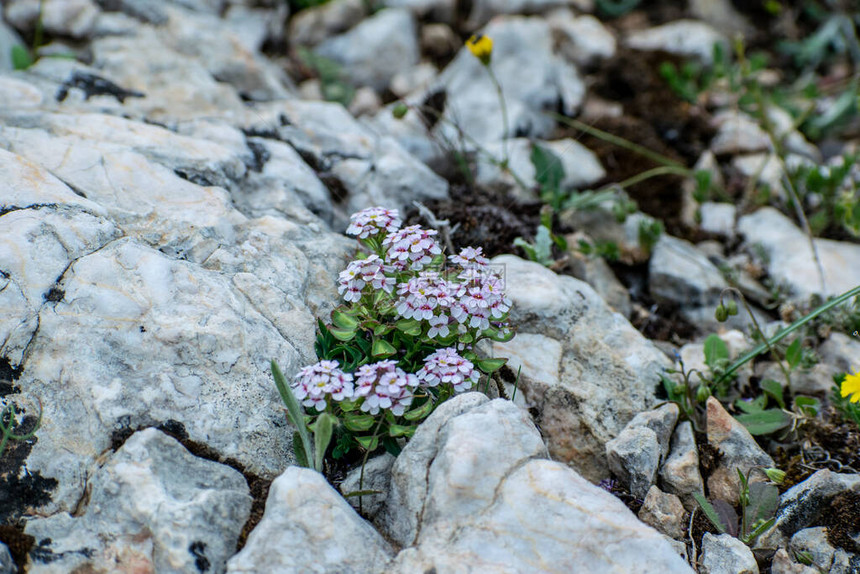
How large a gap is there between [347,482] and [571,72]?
576cm

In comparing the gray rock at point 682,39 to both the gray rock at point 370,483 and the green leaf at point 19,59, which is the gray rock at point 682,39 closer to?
the green leaf at point 19,59

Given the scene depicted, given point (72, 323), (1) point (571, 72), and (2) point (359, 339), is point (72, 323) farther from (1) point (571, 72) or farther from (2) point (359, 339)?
(1) point (571, 72)

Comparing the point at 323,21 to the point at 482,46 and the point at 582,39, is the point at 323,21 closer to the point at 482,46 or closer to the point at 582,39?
the point at 582,39

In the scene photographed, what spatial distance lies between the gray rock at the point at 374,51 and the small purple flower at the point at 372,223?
3992 millimetres

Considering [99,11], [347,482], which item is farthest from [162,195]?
[99,11]

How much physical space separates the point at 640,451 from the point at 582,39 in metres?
5.70

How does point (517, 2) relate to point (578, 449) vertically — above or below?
above

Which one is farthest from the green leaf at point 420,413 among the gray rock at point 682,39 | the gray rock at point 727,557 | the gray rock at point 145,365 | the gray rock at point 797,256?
the gray rock at point 682,39

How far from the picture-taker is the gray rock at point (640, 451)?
3635mm

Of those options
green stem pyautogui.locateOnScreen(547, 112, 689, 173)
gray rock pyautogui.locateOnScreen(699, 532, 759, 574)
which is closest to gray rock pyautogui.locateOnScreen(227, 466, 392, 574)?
gray rock pyautogui.locateOnScreen(699, 532, 759, 574)

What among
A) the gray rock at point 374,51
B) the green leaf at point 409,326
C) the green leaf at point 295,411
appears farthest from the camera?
the gray rock at point 374,51

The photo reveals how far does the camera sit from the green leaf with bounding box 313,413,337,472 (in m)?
3.14

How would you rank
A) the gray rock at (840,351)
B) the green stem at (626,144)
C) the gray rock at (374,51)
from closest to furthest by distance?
the gray rock at (840,351) → the green stem at (626,144) → the gray rock at (374,51)

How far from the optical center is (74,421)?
10.3 feet
